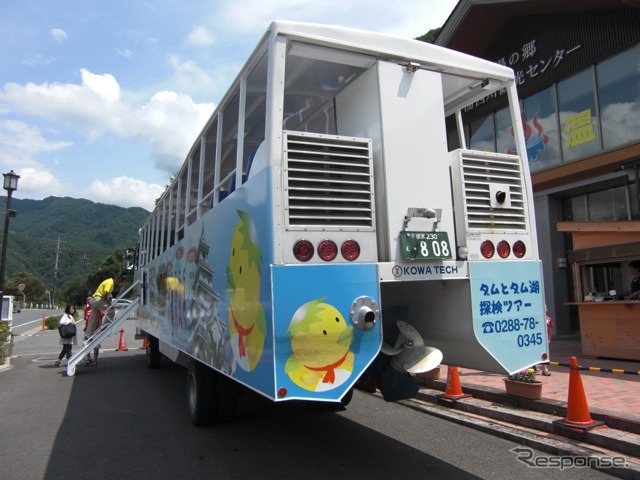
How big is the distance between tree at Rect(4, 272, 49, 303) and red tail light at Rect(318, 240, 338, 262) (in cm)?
8499

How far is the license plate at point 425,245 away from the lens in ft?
11.8

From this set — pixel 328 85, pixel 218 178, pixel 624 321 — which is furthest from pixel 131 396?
pixel 624 321

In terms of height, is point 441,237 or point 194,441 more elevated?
point 441,237

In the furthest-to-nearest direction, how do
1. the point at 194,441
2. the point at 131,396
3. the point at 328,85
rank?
the point at 131,396 < the point at 194,441 < the point at 328,85

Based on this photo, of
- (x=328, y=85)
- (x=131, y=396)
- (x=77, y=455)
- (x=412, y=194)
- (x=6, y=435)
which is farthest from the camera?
(x=131, y=396)

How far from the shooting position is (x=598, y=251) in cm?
919

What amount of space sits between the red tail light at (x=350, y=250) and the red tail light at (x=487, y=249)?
1157mm

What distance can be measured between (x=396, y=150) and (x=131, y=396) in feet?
20.9

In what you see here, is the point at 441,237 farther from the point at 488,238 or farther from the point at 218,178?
Answer: the point at 218,178

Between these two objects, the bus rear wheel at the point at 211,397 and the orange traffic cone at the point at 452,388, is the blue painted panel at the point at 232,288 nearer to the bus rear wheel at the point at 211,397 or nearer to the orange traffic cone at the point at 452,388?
the bus rear wheel at the point at 211,397

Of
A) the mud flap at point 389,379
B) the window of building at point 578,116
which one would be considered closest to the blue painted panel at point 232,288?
the mud flap at point 389,379

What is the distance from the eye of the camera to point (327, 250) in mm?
3383

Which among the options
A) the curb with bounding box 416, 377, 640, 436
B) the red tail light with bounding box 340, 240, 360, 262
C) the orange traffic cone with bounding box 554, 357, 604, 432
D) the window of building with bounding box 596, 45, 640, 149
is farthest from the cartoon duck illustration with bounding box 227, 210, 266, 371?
the window of building with bounding box 596, 45, 640, 149

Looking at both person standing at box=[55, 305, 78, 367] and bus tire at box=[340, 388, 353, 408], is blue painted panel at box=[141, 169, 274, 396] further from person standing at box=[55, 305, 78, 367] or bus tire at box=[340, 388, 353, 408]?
person standing at box=[55, 305, 78, 367]
